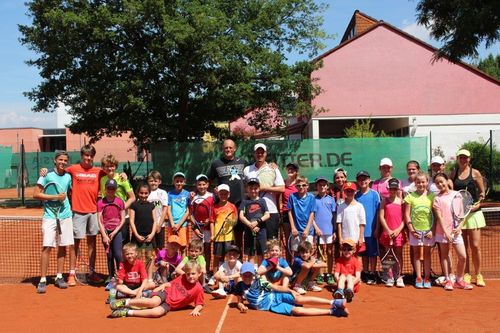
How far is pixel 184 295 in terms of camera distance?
18.9 ft

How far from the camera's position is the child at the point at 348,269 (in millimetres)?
5984

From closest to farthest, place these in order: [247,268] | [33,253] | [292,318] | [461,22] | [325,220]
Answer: [292,318], [247,268], [325,220], [33,253], [461,22]

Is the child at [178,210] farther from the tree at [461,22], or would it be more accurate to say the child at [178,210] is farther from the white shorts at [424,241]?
the tree at [461,22]

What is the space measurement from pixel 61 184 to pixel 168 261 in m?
1.86

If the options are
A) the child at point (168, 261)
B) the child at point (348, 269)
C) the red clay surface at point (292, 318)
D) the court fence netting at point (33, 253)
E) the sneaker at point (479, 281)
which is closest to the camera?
the red clay surface at point (292, 318)

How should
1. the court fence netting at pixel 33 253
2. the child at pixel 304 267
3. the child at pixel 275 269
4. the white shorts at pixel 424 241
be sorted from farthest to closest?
the court fence netting at pixel 33 253 < the white shorts at pixel 424 241 < the child at pixel 304 267 < the child at pixel 275 269

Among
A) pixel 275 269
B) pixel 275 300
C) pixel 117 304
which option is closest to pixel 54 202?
pixel 117 304

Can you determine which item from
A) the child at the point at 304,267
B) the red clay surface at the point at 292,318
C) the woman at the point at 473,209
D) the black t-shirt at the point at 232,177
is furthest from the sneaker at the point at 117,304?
the woman at the point at 473,209

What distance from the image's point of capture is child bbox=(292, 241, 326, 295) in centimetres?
611

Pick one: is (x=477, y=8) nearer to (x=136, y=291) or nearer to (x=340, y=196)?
(x=340, y=196)

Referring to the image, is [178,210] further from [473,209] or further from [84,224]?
[473,209]

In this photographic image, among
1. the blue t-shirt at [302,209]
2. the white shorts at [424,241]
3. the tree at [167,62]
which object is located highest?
the tree at [167,62]

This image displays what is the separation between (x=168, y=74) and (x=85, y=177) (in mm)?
9509

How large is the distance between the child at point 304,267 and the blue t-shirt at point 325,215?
49cm
